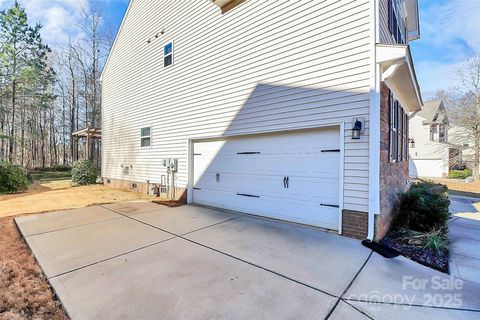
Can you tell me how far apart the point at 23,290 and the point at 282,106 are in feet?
16.7

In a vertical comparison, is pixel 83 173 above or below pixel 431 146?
below

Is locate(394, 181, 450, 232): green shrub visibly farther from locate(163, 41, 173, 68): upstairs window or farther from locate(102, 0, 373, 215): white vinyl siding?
locate(163, 41, 173, 68): upstairs window

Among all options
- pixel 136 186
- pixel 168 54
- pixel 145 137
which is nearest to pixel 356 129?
pixel 168 54

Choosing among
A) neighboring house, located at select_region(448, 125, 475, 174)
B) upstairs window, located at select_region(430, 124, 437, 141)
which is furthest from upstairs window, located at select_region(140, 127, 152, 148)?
upstairs window, located at select_region(430, 124, 437, 141)

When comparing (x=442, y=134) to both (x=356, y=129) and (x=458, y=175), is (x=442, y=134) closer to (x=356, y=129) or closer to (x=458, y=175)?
(x=458, y=175)

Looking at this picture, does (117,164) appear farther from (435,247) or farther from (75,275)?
(435,247)

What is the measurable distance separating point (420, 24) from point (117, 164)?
15.0 m

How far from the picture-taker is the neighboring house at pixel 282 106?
4.27 meters

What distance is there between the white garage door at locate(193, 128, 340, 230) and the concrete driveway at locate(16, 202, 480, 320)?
60 centimetres

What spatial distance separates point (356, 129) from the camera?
4.19 meters

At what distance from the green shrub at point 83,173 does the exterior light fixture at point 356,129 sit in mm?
13615

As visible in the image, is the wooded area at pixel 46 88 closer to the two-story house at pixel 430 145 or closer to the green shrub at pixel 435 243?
the green shrub at pixel 435 243

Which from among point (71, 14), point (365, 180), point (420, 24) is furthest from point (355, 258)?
point (71, 14)

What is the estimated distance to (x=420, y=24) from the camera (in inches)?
386
